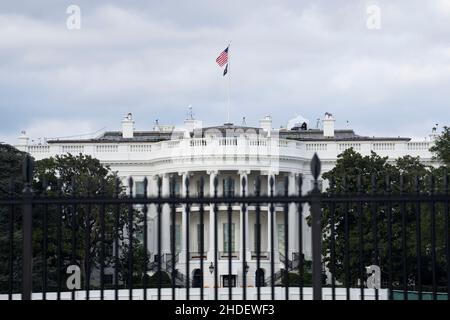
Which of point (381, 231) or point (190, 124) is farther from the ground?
point (190, 124)

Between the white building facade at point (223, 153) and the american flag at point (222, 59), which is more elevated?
the american flag at point (222, 59)

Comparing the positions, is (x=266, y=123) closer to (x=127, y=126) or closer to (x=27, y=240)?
(x=127, y=126)

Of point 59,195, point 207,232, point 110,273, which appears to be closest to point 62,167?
point 110,273

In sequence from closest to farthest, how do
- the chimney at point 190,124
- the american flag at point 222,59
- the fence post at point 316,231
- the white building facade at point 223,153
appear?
the fence post at point 316,231, the american flag at point 222,59, the white building facade at point 223,153, the chimney at point 190,124

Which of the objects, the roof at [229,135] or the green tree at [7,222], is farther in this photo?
the roof at [229,135]

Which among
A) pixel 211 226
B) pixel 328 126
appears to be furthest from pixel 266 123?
pixel 211 226

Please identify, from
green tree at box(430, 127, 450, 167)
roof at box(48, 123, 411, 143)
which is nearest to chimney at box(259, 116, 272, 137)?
roof at box(48, 123, 411, 143)

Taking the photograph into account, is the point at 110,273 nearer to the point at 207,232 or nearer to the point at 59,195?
the point at 207,232

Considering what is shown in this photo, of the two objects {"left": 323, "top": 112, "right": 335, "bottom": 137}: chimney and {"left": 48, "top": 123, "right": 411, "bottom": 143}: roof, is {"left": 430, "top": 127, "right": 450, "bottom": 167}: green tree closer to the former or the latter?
{"left": 48, "top": 123, "right": 411, "bottom": 143}: roof

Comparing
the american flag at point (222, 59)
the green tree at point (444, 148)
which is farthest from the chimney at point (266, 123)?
the green tree at point (444, 148)

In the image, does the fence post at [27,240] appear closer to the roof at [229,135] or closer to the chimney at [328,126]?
the roof at [229,135]
